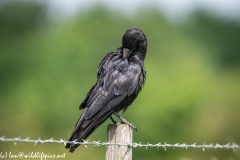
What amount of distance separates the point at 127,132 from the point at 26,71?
4265cm

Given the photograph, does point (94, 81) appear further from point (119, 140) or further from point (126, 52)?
point (119, 140)

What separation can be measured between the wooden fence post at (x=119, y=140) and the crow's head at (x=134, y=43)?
2.86 metres

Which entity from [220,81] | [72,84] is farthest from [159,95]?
[220,81]

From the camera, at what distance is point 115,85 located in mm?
9523

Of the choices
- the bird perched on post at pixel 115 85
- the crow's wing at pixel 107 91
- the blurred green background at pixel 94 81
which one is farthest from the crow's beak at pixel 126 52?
the blurred green background at pixel 94 81

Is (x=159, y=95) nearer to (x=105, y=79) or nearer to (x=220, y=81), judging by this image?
(x=220, y=81)

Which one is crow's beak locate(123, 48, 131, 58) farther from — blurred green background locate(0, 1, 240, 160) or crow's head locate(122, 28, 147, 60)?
blurred green background locate(0, 1, 240, 160)

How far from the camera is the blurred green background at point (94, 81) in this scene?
1282 inches

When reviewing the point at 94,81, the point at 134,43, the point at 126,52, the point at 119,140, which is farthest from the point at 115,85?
the point at 94,81

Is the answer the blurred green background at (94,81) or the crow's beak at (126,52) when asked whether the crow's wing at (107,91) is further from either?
the blurred green background at (94,81)

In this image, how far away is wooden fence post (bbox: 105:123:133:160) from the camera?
7.32m

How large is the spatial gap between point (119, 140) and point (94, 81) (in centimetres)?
3411

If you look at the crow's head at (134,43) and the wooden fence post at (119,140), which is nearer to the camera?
the wooden fence post at (119,140)

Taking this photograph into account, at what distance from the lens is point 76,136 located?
8438 mm
